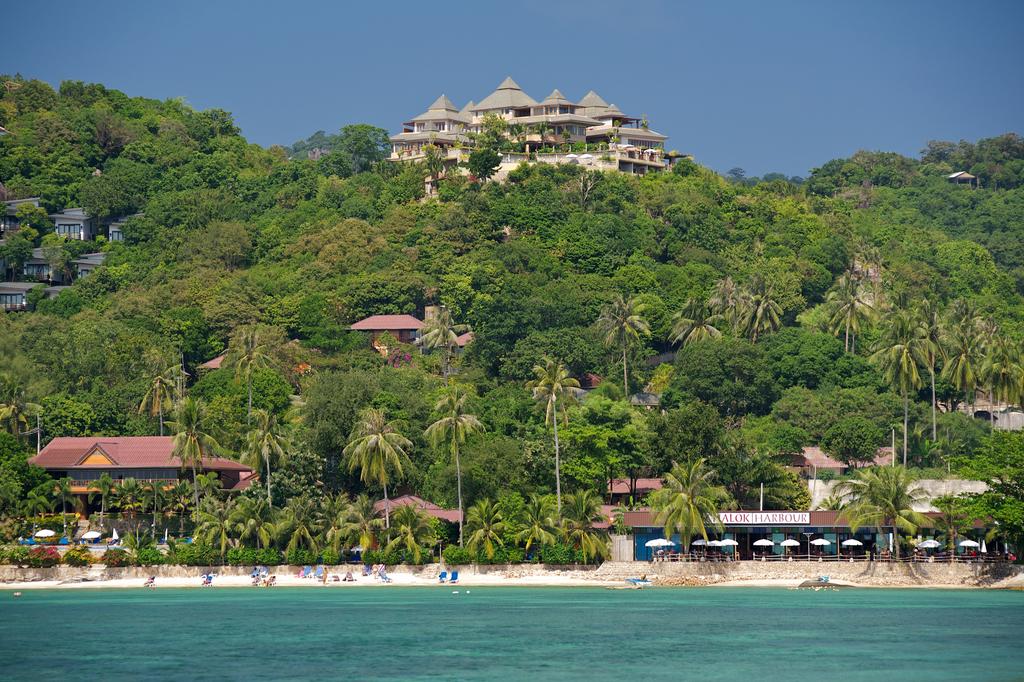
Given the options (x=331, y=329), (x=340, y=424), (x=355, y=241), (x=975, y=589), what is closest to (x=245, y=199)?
(x=355, y=241)

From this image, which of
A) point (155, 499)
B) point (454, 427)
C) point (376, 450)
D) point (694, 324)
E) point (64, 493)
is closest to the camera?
point (376, 450)

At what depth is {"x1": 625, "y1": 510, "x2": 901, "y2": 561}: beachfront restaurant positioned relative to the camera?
93688 mm

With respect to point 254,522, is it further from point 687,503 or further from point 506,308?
point 506,308

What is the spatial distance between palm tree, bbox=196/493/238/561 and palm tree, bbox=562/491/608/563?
20.5m

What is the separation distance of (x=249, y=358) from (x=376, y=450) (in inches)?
819

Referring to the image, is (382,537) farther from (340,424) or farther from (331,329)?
(331,329)

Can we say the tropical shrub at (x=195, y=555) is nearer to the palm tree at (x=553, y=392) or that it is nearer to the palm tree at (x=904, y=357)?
the palm tree at (x=553, y=392)

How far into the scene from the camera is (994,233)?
615 ft

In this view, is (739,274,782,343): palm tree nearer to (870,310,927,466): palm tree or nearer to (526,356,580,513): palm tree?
(870,310,927,466): palm tree

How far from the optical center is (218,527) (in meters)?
94.3

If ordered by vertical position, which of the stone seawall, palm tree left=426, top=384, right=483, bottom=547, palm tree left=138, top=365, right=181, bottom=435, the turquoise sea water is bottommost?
the turquoise sea water

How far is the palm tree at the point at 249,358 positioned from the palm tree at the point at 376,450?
13.1m

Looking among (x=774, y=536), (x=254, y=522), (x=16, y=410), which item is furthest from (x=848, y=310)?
(x=16, y=410)

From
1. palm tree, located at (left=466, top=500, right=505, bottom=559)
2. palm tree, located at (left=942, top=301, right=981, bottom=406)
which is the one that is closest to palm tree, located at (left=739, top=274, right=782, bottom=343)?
palm tree, located at (left=942, top=301, right=981, bottom=406)
